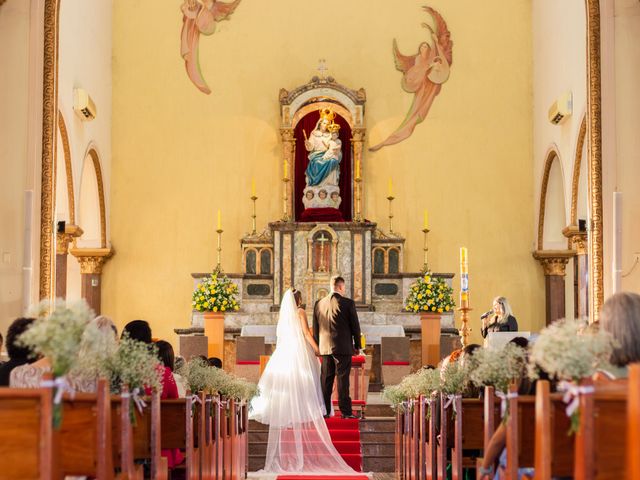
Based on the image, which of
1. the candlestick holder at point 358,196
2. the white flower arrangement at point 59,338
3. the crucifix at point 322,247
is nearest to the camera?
the white flower arrangement at point 59,338

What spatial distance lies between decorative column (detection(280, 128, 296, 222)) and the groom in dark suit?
5.42 meters

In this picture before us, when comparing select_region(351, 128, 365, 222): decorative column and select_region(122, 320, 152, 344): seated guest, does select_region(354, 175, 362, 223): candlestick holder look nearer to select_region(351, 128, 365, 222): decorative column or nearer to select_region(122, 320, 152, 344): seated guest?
select_region(351, 128, 365, 222): decorative column

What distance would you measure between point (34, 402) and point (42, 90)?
7000mm

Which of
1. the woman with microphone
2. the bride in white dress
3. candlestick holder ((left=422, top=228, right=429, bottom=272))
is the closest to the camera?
the bride in white dress

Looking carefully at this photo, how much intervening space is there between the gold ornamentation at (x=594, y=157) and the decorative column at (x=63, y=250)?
7850 mm

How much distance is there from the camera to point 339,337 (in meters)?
11.5

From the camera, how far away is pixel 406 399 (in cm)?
944

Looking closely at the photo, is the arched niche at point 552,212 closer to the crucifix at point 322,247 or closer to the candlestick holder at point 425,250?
the candlestick holder at point 425,250

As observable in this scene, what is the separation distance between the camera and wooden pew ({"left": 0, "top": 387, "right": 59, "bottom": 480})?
450 centimetres

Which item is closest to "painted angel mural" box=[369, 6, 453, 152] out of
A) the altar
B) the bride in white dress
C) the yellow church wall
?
the yellow church wall

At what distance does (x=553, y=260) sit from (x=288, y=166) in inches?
177

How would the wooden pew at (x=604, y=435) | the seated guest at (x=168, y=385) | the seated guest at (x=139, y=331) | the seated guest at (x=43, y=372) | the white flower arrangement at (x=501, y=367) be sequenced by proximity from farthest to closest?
the seated guest at (x=168, y=385), the seated guest at (x=139, y=331), the white flower arrangement at (x=501, y=367), the seated guest at (x=43, y=372), the wooden pew at (x=604, y=435)

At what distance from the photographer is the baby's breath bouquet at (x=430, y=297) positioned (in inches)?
584

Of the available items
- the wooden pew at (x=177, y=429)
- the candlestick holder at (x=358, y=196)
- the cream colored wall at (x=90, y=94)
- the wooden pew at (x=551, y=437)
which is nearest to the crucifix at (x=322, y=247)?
the candlestick holder at (x=358, y=196)
